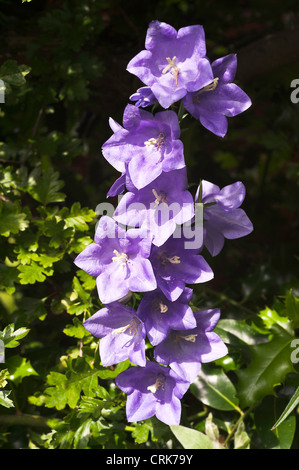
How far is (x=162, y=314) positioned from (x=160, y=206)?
0.21m

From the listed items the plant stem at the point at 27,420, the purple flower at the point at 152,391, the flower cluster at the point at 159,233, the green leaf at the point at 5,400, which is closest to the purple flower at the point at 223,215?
the flower cluster at the point at 159,233

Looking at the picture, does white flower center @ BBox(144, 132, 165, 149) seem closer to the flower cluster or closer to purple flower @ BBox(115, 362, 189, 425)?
the flower cluster

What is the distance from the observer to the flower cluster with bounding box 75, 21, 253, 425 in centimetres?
101

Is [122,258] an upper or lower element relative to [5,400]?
upper

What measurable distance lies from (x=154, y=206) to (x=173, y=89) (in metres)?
0.22

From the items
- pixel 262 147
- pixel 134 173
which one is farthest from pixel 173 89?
pixel 262 147

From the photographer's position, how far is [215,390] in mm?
1411

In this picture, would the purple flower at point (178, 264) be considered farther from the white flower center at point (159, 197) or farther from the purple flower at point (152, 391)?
the purple flower at point (152, 391)

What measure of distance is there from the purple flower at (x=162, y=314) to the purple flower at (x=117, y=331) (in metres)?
0.02

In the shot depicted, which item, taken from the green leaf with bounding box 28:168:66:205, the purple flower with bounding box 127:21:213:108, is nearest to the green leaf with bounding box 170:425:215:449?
the green leaf with bounding box 28:168:66:205

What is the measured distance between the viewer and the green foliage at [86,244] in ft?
4.19

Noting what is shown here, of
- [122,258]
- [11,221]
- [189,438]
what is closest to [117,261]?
[122,258]

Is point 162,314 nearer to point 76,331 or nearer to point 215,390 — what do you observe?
point 76,331
